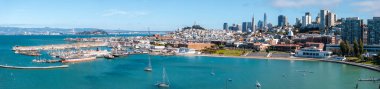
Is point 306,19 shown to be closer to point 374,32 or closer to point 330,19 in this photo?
point 330,19

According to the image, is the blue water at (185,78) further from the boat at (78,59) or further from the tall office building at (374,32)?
the tall office building at (374,32)

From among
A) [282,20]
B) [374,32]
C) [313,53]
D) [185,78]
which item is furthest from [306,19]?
[185,78]

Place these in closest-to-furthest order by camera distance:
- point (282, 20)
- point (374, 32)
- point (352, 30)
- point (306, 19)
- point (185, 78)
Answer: point (185, 78) → point (374, 32) → point (352, 30) → point (306, 19) → point (282, 20)

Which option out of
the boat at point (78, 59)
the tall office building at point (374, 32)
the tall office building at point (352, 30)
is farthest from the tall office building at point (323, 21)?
the boat at point (78, 59)

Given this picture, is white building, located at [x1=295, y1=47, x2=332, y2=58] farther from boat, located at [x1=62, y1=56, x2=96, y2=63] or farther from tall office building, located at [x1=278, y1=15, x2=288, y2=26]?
tall office building, located at [x1=278, y1=15, x2=288, y2=26]

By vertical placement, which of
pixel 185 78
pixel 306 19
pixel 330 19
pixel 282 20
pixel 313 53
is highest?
pixel 282 20

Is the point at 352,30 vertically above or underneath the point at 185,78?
above

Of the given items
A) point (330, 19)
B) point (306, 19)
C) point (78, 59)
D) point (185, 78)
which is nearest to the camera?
point (185, 78)
